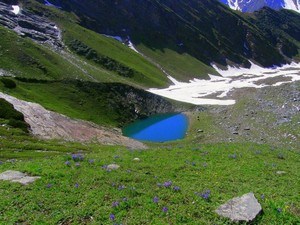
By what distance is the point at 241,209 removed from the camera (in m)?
17.3

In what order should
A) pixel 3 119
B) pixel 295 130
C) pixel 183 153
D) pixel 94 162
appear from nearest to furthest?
pixel 94 162 < pixel 183 153 < pixel 3 119 < pixel 295 130

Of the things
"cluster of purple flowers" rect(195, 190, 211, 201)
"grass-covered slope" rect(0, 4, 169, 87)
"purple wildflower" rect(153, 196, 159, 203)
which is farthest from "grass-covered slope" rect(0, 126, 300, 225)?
"grass-covered slope" rect(0, 4, 169, 87)

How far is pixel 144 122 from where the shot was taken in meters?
110

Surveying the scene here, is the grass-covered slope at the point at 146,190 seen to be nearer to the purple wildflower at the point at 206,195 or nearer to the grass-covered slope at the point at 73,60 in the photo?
the purple wildflower at the point at 206,195

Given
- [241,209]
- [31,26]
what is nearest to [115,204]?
[241,209]

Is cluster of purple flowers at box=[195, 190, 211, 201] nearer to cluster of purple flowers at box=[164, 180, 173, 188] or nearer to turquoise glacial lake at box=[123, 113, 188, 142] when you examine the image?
cluster of purple flowers at box=[164, 180, 173, 188]

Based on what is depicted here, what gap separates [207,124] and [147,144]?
95.2ft

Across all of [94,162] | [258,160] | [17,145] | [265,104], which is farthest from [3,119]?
[265,104]

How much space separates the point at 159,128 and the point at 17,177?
82.9 meters


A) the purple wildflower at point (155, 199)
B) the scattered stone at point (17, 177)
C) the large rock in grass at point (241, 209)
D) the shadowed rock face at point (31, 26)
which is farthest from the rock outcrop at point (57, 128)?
the shadowed rock face at point (31, 26)

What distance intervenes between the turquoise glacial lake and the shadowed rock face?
Result: 65.9 metres

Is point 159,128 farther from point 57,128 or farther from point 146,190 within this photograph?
point 146,190

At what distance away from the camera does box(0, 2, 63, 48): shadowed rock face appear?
14888cm

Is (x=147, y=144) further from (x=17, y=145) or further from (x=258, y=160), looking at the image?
(x=258, y=160)
